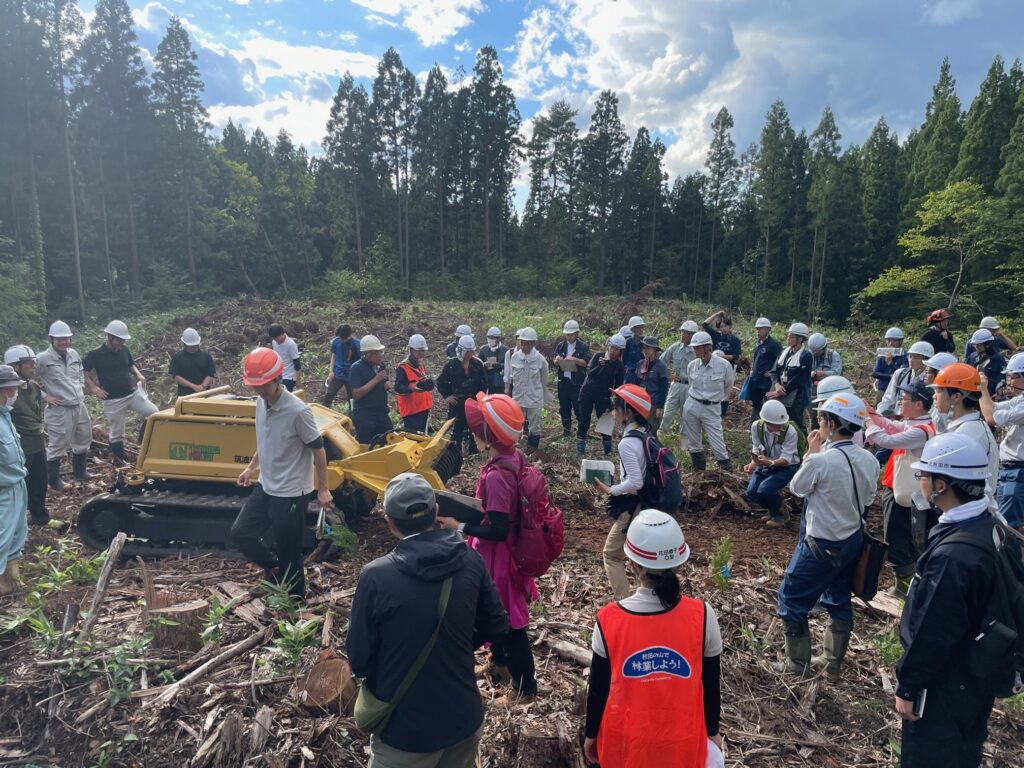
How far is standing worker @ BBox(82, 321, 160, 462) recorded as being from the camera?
878 centimetres

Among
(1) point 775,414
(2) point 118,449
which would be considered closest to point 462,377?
(1) point 775,414

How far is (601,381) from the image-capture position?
10.5 m

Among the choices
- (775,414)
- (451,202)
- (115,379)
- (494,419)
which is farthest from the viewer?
(451,202)

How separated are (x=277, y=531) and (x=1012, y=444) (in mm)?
6766

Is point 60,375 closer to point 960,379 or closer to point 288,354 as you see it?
point 288,354

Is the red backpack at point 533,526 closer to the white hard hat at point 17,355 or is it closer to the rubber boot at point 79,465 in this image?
the white hard hat at point 17,355

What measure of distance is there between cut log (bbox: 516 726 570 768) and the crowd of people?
0.51 meters

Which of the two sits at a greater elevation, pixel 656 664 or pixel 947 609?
pixel 947 609

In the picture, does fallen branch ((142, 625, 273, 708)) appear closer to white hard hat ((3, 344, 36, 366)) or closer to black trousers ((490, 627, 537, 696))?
black trousers ((490, 627, 537, 696))

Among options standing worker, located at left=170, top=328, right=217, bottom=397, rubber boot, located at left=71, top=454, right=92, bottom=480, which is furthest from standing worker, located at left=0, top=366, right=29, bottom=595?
rubber boot, located at left=71, top=454, right=92, bottom=480

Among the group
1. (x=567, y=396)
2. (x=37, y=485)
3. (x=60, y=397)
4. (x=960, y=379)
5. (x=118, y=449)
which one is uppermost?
(x=960, y=379)

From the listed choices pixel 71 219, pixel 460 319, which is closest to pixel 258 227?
pixel 71 219

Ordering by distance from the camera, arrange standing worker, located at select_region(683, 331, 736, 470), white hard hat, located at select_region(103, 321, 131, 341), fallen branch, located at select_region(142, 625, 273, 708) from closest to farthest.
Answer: fallen branch, located at select_region(142, 625, 273, 708) < white hard hat, located at select_region(103, 321, 131, 341) < standing worker, located at select_region(683, 331, 736, 470)

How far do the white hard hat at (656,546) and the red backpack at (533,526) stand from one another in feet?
4.14
